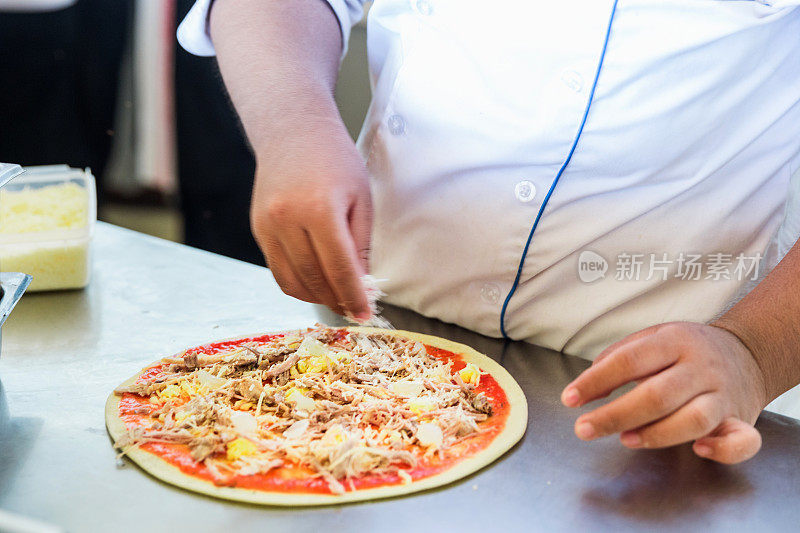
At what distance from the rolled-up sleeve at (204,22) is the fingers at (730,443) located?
82 centimetres

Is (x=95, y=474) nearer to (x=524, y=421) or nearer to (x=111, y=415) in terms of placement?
(x=111, y=415)

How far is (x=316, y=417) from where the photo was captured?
0.94 m

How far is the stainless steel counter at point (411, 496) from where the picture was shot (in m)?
0.78

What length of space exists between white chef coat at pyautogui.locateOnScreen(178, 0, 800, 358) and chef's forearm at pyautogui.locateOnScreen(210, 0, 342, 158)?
139 mm

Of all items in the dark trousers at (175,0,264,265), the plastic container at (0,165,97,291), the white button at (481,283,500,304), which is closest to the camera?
the white button at (481,283,500,304)

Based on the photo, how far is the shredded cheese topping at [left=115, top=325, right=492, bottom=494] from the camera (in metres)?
0.87

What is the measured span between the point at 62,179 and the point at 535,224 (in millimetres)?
929

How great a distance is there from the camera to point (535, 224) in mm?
1120

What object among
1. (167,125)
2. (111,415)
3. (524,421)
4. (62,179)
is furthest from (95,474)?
(167,125)

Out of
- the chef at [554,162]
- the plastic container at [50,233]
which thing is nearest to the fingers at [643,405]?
the chef at [554,162]

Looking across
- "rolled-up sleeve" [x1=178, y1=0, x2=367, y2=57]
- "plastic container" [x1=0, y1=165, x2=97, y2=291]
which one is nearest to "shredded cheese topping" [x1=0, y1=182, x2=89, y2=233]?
"plastic container" [x1=0, y1=165, x2=97, y2=291]

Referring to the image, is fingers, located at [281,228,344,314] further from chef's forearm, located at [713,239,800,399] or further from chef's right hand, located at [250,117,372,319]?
chef's forearm, located at [713,239,800,399]

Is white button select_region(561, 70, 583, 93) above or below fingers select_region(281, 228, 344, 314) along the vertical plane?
above

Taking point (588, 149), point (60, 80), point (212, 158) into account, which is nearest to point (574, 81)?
point (588, 149)
